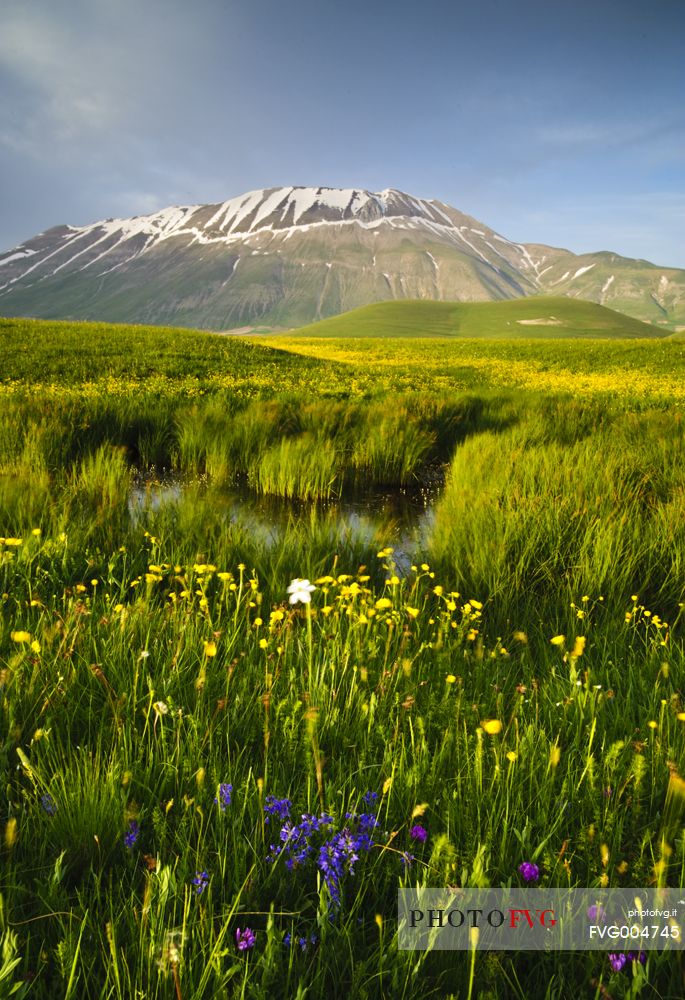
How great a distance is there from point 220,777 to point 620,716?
1.62m

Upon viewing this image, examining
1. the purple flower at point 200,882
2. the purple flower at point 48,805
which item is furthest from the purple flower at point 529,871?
→ the purple flower at point 48,805

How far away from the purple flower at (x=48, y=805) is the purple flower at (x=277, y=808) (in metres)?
0.62

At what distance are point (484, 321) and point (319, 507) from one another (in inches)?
6689

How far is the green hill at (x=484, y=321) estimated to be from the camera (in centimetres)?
14312

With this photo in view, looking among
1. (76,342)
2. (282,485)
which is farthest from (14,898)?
(76,342)

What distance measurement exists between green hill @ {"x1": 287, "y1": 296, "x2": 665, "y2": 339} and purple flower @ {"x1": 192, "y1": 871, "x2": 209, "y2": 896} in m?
142

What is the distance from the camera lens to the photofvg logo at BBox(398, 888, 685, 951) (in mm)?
1250

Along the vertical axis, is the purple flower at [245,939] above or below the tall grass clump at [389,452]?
below

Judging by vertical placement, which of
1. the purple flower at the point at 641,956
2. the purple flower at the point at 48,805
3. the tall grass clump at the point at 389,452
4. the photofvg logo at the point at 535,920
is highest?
the tall grass clump at the point at 389,452

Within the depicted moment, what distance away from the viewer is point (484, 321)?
532 ft

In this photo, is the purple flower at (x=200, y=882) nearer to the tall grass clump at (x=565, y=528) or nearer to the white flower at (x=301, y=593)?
the white flower at (x=301, y=593)

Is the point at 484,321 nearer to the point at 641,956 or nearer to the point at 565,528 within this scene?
the point at 565,528

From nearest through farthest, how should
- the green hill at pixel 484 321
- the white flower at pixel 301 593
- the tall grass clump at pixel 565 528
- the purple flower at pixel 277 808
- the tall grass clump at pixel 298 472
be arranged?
1. the purple flower at pixel 277 808
2. the white flower at pixel 301 593
3. the tall grass clump at pixel 565 528
4. the tall grass clump at pixel 298 472
5. the green hill at pixel 484 321

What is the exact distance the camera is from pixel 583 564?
421 centimetres
